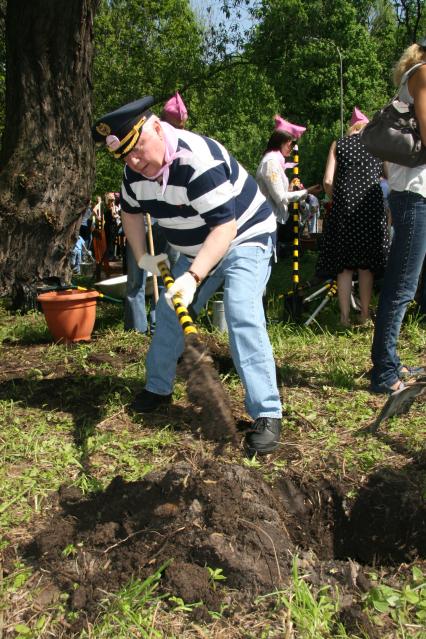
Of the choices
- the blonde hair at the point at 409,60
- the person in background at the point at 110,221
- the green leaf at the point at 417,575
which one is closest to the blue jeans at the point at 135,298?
the blonde hair at the point at 409,60

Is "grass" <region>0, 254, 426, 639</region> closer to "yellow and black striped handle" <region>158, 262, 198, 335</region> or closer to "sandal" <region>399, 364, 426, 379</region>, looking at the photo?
"sandal" <region>399, 364, 426, 379</region>

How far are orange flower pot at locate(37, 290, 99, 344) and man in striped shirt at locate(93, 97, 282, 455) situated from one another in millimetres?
1713

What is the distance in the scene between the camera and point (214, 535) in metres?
2.22

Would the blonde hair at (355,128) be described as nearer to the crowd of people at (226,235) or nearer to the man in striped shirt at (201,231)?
the crowd of people at (226,235)

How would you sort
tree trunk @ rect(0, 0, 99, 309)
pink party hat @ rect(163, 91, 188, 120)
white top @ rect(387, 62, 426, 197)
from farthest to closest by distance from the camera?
tree trunk @ rect(0, 0, 99, 309) < pink party hat @ rect(163, 91, 188, 120) < white top @ rect(387, 62, 426, 197)

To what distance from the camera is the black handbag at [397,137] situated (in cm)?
322

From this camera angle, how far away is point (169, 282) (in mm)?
3062

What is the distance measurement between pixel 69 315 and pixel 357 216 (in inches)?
102

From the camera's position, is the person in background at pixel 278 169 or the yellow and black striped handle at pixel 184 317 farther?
the person in background at pixel 278 169

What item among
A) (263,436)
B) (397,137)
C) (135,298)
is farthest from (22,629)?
(135,298)

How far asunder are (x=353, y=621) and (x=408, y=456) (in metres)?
1.17

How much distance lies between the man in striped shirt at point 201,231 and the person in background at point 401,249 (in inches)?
29.9

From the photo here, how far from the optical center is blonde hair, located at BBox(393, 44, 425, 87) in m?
3.15

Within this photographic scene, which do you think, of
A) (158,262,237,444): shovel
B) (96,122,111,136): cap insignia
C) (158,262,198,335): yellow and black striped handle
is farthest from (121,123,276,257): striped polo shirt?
(158,262,237,444): shovel
